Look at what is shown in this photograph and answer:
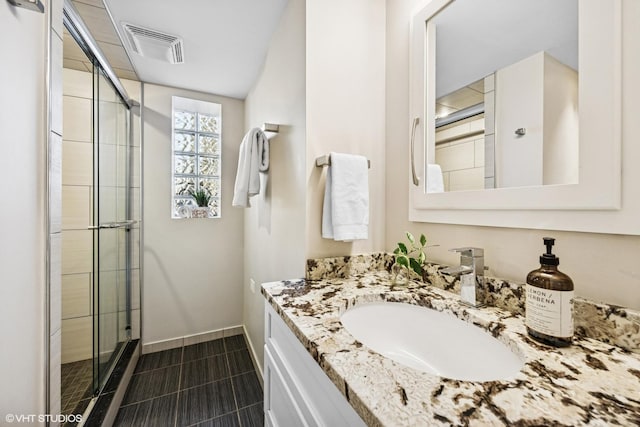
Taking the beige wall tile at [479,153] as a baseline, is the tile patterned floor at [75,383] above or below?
below

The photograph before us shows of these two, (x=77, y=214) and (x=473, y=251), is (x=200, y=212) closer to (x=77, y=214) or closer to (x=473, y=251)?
(x=77, y=214)

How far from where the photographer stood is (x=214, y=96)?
7.54 ft

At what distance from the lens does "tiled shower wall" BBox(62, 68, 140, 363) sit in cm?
113

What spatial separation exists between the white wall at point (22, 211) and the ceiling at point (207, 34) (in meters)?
0.71

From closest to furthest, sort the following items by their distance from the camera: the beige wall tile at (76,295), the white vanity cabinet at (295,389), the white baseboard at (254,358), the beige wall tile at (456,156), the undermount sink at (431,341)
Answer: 1. the white vanity cabinet at (295,389)
2. the undermount sink at (431,341)
3. the beige wall tile at (456,156)
4. the beige wall tile at (76,295)
5. the white baseboard at (254,358)

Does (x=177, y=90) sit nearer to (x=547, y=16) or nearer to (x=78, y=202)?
(x=78, y=202)

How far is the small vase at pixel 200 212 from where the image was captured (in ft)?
7.16

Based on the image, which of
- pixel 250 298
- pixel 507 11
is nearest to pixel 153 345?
pixel 250 298

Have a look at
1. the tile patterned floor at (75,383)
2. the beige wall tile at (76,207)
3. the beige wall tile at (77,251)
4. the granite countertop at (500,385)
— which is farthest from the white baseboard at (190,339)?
the granite countertop at (500,385)

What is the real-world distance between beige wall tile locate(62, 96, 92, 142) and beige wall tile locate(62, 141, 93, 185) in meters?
0.03

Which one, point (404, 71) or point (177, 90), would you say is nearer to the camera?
point (404, 71)

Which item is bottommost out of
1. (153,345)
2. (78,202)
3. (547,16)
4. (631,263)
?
(153,345)

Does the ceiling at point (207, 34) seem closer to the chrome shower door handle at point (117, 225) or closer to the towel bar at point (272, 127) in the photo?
the towel bar at point (272, 127)

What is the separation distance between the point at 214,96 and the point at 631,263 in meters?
2.65
